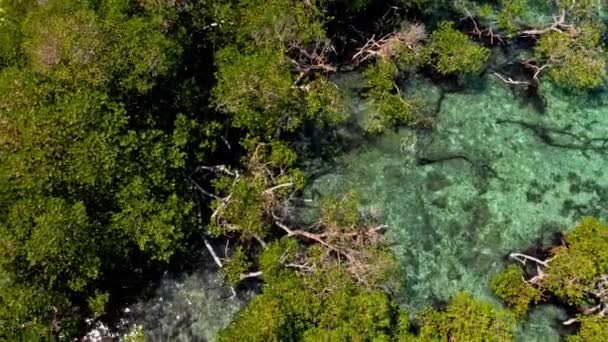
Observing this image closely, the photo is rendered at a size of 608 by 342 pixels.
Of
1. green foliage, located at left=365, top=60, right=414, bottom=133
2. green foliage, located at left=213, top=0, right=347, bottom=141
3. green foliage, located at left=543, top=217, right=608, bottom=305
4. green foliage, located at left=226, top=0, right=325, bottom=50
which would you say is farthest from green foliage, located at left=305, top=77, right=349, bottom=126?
green foliage, located at left=543, top=217, right=608, bottom=305

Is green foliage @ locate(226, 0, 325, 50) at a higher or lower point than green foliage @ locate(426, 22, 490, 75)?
higher

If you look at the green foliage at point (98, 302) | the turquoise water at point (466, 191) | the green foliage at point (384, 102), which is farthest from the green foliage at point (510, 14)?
the green foliage at point (98, 302)

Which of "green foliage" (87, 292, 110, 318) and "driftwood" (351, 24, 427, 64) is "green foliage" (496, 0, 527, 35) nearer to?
"driftwood" (351, 24, 427, 64)

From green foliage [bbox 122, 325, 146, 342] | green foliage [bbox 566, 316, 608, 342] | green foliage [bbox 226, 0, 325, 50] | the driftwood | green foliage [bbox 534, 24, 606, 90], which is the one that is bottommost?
green foliage [bbox 566, 316, 608, 342]

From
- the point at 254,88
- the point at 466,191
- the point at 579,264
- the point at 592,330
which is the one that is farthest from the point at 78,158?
the point at 592,330

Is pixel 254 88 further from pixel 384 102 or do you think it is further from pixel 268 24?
pixel 384 102

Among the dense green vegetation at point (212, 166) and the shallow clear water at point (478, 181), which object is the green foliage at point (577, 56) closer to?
the dense green vegetation at point (212, 166)

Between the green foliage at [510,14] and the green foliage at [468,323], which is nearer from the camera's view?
the green foliage at [468,323]
